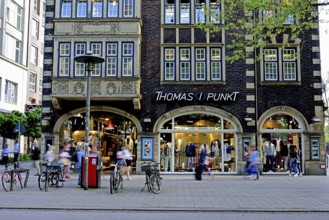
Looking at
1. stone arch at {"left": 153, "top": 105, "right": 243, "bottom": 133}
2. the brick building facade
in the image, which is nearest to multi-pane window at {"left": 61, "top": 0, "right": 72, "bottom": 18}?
the brick building facade

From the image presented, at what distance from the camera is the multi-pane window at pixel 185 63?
901 inches

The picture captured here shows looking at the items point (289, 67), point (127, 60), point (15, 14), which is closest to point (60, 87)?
point (127, 60)

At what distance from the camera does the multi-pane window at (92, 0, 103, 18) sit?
895 inches

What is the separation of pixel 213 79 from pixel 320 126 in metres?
6.53

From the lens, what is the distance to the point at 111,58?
73.2 feet

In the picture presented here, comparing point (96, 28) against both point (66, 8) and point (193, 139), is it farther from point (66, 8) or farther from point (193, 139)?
point (193, 139)

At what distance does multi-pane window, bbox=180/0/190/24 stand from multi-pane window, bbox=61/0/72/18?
642 cm

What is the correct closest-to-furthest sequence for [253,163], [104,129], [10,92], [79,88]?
[253,163] < [79,88] < [104,129] < [10,92]

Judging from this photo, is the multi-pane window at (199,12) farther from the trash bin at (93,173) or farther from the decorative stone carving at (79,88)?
the trash bin at (93,173)

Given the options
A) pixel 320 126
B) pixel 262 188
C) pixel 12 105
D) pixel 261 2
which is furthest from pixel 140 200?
pixel 12 105

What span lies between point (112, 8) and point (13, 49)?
24.8 m

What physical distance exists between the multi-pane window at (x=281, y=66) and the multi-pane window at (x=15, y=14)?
1211 inches

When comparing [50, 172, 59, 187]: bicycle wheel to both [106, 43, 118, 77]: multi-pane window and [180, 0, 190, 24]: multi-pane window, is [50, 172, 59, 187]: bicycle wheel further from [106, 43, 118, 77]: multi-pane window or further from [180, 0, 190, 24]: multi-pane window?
[180, 0, 190, 24]: multi-pane window

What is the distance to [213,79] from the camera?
74.7 feet
